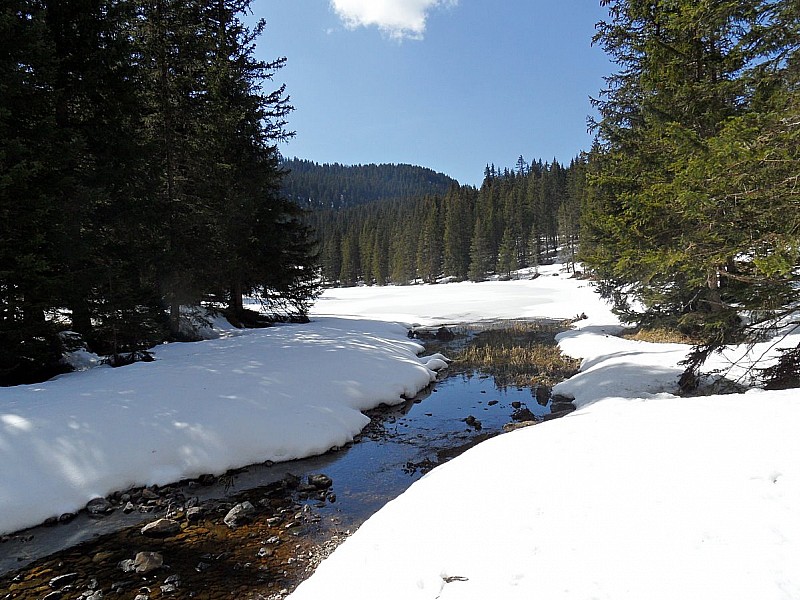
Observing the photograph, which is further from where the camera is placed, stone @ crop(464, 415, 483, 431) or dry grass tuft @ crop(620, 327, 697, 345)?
dry grass tuft @ crop(620, 327, 697, 345)

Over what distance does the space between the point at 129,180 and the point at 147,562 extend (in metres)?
11.9

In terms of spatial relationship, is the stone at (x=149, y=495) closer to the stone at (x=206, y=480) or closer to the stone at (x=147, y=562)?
the stone at (x=206, y=480)

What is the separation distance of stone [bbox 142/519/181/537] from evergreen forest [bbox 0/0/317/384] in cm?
622

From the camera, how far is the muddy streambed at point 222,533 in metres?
5.09

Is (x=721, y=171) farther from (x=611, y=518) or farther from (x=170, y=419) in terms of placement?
(x=170, y=419)

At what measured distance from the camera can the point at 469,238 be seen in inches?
3103

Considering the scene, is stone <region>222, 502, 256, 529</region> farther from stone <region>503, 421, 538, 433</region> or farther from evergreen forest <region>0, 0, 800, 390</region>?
evergreen forest <region>0, 0, 800, 390</region>

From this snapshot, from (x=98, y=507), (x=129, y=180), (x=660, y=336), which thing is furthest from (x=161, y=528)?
(x=660, y=336)

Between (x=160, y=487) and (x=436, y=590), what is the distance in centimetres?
607

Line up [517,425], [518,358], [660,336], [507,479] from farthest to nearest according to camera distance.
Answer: [518,358]
[660,336]
[517,425]
[507,479]

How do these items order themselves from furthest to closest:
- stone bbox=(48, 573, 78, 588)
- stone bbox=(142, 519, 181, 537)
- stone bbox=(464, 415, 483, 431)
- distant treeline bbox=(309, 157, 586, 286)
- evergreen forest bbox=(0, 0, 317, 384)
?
distant treeline bbox=(309, 157, 586, 286), stone bbox=(464, 415, 483, 431), evergreen forest bbox=(0, 0, 317, 384), stone bbox=(142, 519, 181, 537), stone bbox=(48, 573, 78, 588)

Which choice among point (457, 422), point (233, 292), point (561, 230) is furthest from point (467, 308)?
point (561, 230)

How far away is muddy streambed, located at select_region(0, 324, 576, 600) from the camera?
5.09 metres

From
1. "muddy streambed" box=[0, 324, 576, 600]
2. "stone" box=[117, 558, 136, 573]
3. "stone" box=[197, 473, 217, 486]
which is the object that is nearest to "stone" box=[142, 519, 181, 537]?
"muddy streambed" box=[0, 324, 576, 600]
